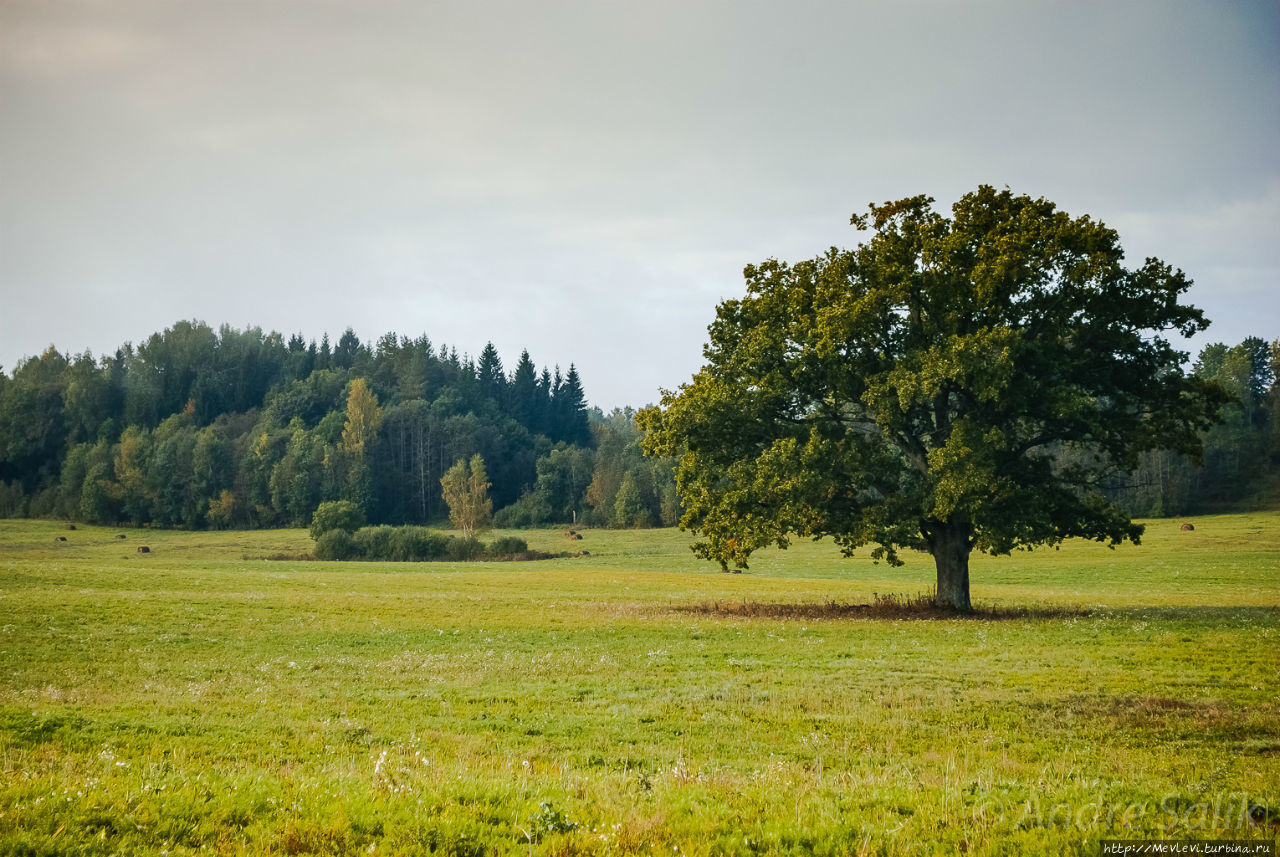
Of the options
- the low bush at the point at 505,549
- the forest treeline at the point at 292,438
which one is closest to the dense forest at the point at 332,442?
the forest treeline at the point at 292,438

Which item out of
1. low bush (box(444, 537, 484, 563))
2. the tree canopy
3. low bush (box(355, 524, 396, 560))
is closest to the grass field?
the tree canopy

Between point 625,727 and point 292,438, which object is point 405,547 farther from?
point 625,727

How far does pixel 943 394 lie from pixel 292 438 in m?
138

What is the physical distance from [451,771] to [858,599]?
35049 mm

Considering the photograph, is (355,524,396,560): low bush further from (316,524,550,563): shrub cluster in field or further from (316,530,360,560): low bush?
(316,530,360,560): low bush

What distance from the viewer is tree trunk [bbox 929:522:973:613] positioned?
32531mm

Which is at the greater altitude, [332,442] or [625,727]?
[332,442]

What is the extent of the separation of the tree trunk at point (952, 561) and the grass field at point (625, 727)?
1575 mm

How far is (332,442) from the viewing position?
147 m

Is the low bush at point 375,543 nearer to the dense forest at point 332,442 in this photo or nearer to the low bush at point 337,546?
the low bush at point 337,546

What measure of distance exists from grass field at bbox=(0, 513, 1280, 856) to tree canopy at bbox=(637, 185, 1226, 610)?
14.3ft

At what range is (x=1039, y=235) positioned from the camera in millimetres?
29359

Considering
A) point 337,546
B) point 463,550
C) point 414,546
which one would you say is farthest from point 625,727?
point 337,546

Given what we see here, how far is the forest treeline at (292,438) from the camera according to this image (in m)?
136
